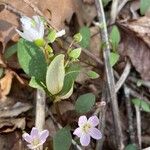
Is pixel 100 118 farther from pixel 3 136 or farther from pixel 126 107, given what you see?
pixel 3 136

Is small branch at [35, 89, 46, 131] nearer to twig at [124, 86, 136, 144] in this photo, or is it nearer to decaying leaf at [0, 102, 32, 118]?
decaying leaf at [0, 102, 32, 118]

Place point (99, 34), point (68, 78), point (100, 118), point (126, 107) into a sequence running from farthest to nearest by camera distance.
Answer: point (99, 34)
point (126, 107)
point (100, 118)
point (68, 78)

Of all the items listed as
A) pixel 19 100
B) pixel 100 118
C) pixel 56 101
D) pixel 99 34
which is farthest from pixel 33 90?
pixel 99 34

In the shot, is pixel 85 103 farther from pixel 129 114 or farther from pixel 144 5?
pixel 144 5

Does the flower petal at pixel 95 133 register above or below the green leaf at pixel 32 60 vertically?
below

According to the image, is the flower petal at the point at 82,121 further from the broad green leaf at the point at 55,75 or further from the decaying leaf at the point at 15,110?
the decaying leaf at the point at 15,110

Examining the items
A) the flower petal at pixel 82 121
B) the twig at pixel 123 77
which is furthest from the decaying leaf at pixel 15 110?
the twig at pixel 123 77

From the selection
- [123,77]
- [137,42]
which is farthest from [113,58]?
[137,42]
